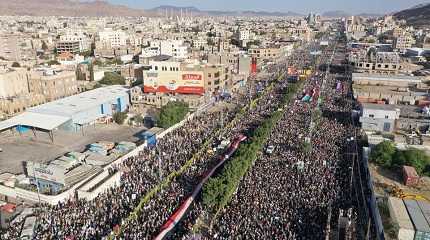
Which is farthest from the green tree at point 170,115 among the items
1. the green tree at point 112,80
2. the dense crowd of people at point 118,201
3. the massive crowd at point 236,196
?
the green tree at point 112,80

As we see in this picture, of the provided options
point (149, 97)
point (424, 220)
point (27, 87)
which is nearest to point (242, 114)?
point (149, 97)

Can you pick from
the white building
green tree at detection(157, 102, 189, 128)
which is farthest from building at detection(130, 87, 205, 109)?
the white building

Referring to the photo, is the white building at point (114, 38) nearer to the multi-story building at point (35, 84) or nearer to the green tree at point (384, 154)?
the multi-story building at point (35, 84)

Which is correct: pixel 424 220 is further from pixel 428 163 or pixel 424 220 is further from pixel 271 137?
pixel 271 137

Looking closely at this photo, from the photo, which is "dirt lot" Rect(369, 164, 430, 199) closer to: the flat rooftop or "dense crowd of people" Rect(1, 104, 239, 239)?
"dense crowd of people" Rect(1, 104, 239, 239)

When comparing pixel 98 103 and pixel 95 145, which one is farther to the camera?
pixel 98 103

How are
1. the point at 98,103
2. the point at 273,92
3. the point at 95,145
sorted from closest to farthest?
the point at 95,145 < the point at 98,103 < the point at 273,92

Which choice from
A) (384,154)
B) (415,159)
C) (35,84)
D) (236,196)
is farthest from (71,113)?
(415,159)
